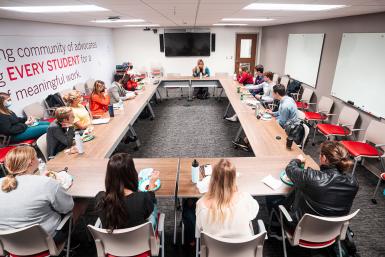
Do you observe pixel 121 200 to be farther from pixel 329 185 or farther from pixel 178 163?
Answer: pixel 329 185

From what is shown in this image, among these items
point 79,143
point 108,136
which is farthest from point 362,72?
point 79,143

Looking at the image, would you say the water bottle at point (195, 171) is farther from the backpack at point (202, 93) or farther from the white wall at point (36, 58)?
the backpack at point (202, 93)

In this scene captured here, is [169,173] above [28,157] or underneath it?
underneath

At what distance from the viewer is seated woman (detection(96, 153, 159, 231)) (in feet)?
5.38

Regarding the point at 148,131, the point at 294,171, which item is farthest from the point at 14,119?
the point at 294,171

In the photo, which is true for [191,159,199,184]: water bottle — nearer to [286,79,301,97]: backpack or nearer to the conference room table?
the conference room table

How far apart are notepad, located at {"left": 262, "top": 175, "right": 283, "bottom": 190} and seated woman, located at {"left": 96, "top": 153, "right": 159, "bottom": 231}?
1.16 meters

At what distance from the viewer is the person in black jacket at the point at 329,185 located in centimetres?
184

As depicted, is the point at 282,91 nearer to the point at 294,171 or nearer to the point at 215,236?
the point at 294,171

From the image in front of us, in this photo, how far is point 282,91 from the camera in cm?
381

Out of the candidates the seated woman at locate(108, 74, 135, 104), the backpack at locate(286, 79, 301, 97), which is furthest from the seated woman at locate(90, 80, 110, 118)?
the backpack at locate(286, 79, 301, 97)

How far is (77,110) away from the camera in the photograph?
3562 millimetres

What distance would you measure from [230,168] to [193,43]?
9262 millimetres

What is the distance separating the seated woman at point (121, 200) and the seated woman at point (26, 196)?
1.34ft
